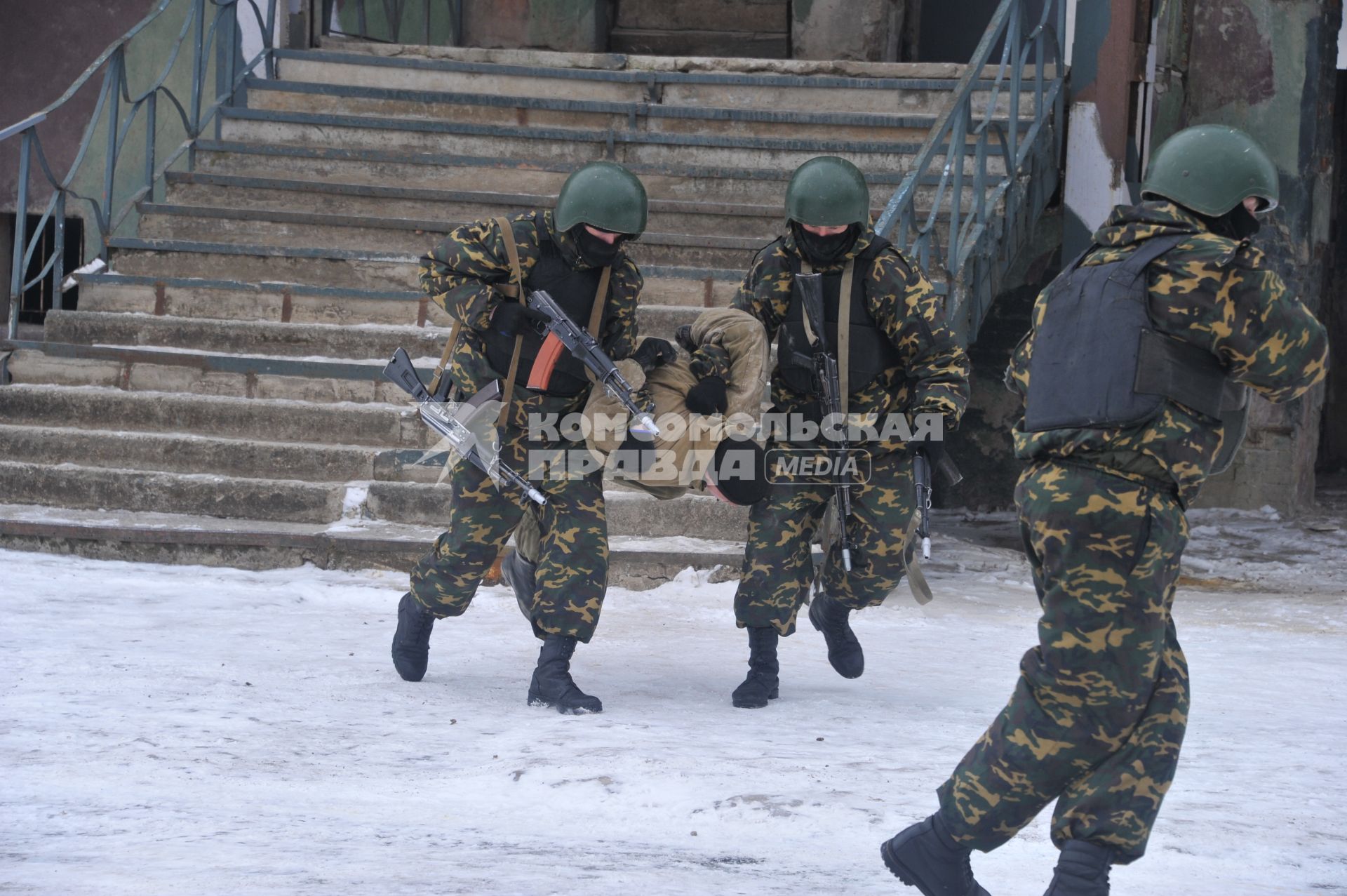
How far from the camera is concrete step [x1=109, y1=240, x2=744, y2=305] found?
8.32 meters

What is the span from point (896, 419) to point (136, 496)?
13.3 ft

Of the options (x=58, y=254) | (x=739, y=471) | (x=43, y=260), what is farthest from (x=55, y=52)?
(x=739, y=471)

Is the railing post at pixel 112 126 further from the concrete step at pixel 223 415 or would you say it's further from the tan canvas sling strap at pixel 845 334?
the tan canvas sling strap at pixel 845 334

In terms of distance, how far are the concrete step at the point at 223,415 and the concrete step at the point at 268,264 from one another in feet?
3.06

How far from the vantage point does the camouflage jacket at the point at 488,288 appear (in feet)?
15.5

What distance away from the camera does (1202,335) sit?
9.86 ft

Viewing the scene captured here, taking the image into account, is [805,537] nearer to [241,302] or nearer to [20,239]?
[241,302]

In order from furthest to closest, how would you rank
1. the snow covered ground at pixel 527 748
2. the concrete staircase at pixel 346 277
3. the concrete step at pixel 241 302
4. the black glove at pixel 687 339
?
the concrete step at pixel 241 302 → the concrete staircase at pixel 346 277 → the black glove at pixel 687 339 → the snow covered ground at pixel 527 748

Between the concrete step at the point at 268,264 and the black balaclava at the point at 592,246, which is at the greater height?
the black balaclava at the point at 592,246

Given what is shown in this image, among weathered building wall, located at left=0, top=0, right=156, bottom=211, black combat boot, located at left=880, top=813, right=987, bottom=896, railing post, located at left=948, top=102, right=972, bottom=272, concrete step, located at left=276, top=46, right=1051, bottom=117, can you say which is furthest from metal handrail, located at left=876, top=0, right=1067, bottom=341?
weathered building wall, located at left=0, top=0, right=156, bottom=211

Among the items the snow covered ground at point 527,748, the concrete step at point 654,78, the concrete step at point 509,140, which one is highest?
the concrete step at point 654,78

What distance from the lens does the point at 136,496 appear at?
23.4ft

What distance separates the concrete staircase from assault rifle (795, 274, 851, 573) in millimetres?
1841

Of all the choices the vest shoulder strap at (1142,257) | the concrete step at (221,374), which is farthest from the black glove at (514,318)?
the concrete step at (221,374)
